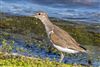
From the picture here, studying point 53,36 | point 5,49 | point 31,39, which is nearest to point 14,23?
point 31,39

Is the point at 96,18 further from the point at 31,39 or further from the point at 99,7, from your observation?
the point at 31,39

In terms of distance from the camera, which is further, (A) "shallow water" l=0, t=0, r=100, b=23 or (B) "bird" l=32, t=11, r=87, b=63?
(A) "shallow water" l=0, t=0, r=100, b=23

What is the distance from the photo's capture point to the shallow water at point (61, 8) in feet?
67.7

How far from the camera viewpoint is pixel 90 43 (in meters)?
15.6

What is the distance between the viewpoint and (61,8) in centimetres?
2219

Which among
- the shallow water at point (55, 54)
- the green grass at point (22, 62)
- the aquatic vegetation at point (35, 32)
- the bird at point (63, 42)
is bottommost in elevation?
the shallow water at point (55, 54)

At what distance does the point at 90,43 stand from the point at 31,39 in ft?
6.42

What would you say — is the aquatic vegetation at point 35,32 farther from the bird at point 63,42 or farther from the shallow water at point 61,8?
the bird at point 63,42

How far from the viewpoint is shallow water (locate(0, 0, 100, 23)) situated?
20.6m

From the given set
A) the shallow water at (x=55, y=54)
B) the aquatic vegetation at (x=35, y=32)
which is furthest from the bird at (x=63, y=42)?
the aquatic vegetation at (x=35, y=32)

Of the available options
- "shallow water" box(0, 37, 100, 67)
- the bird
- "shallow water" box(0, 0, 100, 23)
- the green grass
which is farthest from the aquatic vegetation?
the bird

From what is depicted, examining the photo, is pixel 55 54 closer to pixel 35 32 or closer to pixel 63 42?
pixel 63 42

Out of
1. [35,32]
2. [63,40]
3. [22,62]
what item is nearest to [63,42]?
[63,40]

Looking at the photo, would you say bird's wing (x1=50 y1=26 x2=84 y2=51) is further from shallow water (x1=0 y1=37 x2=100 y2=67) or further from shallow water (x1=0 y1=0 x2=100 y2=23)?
shallow water (x1=0 y1=0 x2=100 y2=23)
